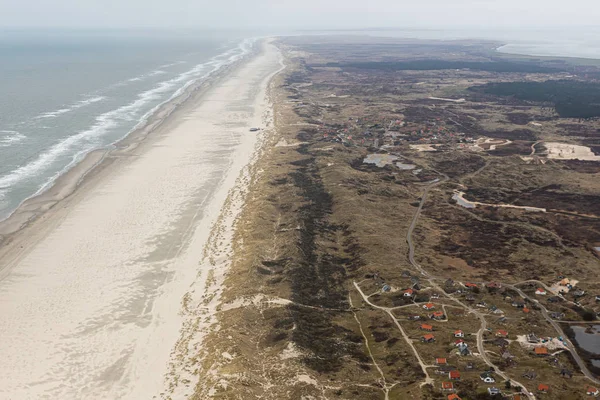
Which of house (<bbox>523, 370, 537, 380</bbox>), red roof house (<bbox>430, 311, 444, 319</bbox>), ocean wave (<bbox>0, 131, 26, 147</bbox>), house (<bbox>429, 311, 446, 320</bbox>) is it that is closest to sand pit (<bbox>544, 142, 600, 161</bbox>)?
red roof house (<bbox>430, 311, 444, 319</bbox>)

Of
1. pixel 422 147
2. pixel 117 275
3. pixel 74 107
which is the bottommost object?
pixel 117 275

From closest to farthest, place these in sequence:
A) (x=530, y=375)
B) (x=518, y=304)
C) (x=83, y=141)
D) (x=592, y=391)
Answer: (x=592, y=391), (x=530, y=375), (x=518, y=304), (x=83, y=141)

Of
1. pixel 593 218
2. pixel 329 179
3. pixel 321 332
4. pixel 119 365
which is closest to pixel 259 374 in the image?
pixel 321 332

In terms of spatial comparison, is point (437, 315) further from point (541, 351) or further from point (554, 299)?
point (554, 299)

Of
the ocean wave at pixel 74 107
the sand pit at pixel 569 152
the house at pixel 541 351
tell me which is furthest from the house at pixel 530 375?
the ocean wave at pixel 74 107

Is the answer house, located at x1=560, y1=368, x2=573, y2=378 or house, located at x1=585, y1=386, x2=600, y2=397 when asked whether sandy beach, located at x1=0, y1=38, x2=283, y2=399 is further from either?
house, located at x1=585, y1=386, x2=600, y2=397

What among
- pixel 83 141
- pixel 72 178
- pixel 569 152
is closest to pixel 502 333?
pixel 72 178

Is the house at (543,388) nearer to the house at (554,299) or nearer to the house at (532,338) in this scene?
the house at (532,338)
